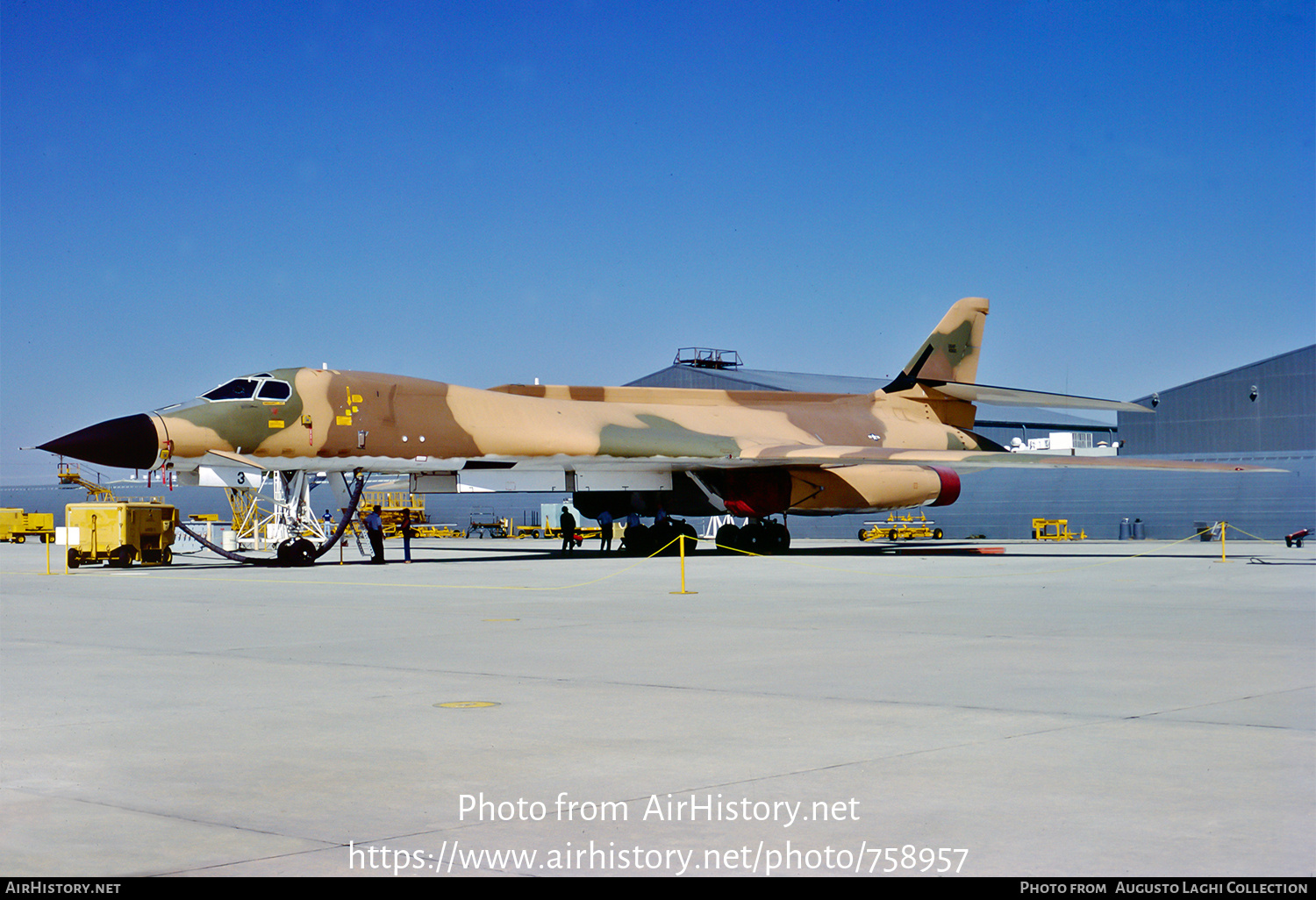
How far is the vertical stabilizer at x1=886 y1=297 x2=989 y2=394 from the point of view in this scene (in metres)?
33.4

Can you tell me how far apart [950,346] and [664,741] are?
28.7 metres

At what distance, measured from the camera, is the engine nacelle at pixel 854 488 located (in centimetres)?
2880

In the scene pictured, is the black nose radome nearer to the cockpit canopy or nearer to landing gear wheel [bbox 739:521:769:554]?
the cockpit canopy

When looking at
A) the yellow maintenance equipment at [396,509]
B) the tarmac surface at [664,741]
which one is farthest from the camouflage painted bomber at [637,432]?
the yellow maintenance equipment at [396,509]

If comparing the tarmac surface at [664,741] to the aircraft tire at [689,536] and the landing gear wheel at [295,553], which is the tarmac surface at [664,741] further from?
the aircraft tire at [689,536]

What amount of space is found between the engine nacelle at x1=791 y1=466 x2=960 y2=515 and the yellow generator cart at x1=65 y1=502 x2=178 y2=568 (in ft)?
46.3

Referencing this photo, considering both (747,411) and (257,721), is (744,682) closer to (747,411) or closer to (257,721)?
(257,721)

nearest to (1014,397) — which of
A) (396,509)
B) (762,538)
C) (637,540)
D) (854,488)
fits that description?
(854,488)

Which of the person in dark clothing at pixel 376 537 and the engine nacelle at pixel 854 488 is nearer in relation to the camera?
the person in dark clothing at pixel 376 537

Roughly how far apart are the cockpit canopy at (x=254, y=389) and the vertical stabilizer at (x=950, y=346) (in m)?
16.6

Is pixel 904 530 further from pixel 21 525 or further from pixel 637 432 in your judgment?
pixel 21 525

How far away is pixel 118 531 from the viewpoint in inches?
1062

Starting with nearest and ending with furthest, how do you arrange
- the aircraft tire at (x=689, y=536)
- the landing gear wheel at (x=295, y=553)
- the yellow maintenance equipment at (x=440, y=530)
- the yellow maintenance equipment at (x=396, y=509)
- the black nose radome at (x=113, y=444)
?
the black nose radome at (x=113, y=444), the landing gear wheel at (x=295, y=553), the aircraft tire at (x=689, y=536), the yellow maintenance equipment at (x=396, y=509), the yellow maintenance equipment at (x=440, y=530)

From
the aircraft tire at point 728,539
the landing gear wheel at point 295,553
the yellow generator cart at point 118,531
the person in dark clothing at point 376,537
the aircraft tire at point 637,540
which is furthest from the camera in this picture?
the aircraft tire at point 728,539
